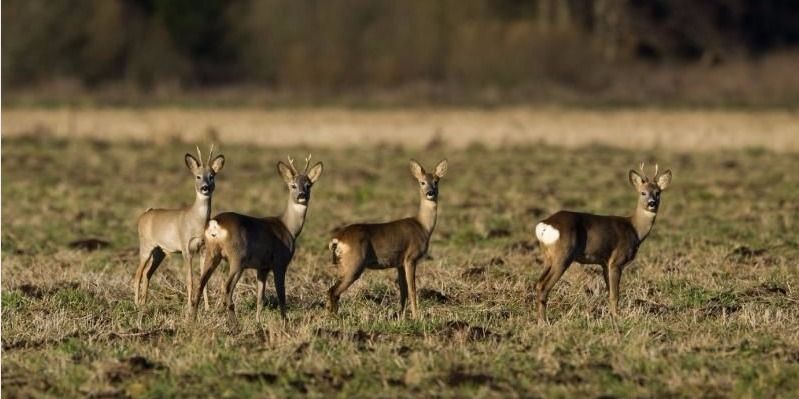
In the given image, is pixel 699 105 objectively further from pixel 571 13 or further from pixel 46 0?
pixel 46 0

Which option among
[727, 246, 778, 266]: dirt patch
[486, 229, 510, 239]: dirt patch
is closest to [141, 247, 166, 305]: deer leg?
[486, 229, 510, 239]: dirt patch

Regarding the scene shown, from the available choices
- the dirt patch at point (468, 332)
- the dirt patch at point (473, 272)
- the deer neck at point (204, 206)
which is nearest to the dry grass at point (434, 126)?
the dirt patch at point (473, 272)

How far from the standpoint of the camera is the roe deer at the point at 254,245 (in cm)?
1150

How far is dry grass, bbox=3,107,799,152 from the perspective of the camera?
33219 mm

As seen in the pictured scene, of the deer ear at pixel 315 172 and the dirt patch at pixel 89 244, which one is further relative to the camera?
the dirt patch at pixel 89 244

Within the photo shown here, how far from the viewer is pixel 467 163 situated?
94.4ft

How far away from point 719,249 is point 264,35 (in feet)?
161

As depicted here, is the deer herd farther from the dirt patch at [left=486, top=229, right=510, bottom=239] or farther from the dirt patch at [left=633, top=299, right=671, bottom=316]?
the dirt patch at [left=486, top=229, right=510, bottom=239]

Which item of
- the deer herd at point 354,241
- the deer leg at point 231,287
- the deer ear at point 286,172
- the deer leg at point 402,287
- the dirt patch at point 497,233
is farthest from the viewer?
the dirt patch at point 497,233

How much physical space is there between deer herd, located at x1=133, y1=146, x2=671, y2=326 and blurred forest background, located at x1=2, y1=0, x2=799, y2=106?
121 feet

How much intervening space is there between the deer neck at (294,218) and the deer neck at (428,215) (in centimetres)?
90

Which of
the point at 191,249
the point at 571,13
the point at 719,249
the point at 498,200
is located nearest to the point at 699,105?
the point at 571,13

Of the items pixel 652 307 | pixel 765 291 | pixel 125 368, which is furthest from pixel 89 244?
Answer: pixel 125 368

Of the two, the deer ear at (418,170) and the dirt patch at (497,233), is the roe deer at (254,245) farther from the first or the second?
the dirt patch at (497,233)
